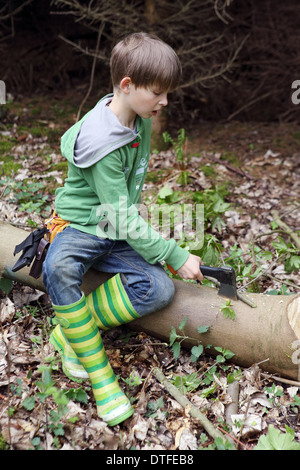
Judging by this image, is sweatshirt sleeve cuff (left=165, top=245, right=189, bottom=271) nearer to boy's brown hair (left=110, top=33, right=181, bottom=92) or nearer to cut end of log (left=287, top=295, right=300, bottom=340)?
cut end of log (left=287, top=295, right=300, bottom=340)

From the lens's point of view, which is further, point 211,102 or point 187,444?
point 211,102

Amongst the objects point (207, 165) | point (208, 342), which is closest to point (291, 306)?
point (208, 342)

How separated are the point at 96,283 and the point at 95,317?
0.69 ft

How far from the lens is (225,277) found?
97.6 inches

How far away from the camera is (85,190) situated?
2510 mm

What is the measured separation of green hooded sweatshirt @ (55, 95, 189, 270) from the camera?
2.31 metres

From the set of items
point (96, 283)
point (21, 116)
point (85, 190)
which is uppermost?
point (85, 190)

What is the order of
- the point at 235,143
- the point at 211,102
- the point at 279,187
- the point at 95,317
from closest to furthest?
1. the point at 95,317
2. the point at 279,187
3. the point at 235,143
4. the point at 211,102

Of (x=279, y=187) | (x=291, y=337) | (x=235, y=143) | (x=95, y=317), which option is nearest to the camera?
(x=291, y=337)

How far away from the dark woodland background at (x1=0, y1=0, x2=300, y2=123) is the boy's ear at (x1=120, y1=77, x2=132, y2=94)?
13.2 ft

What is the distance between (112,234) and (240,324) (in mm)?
891

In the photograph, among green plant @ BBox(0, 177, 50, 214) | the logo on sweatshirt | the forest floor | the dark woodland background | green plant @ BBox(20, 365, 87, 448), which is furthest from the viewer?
the dark woodland background

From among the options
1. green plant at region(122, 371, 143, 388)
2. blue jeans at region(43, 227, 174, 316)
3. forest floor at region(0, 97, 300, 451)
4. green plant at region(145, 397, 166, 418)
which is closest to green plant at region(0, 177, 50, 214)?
forest floor at region(0, 97, 300, 451)

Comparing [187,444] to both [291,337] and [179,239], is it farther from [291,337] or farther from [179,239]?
[179,239]
